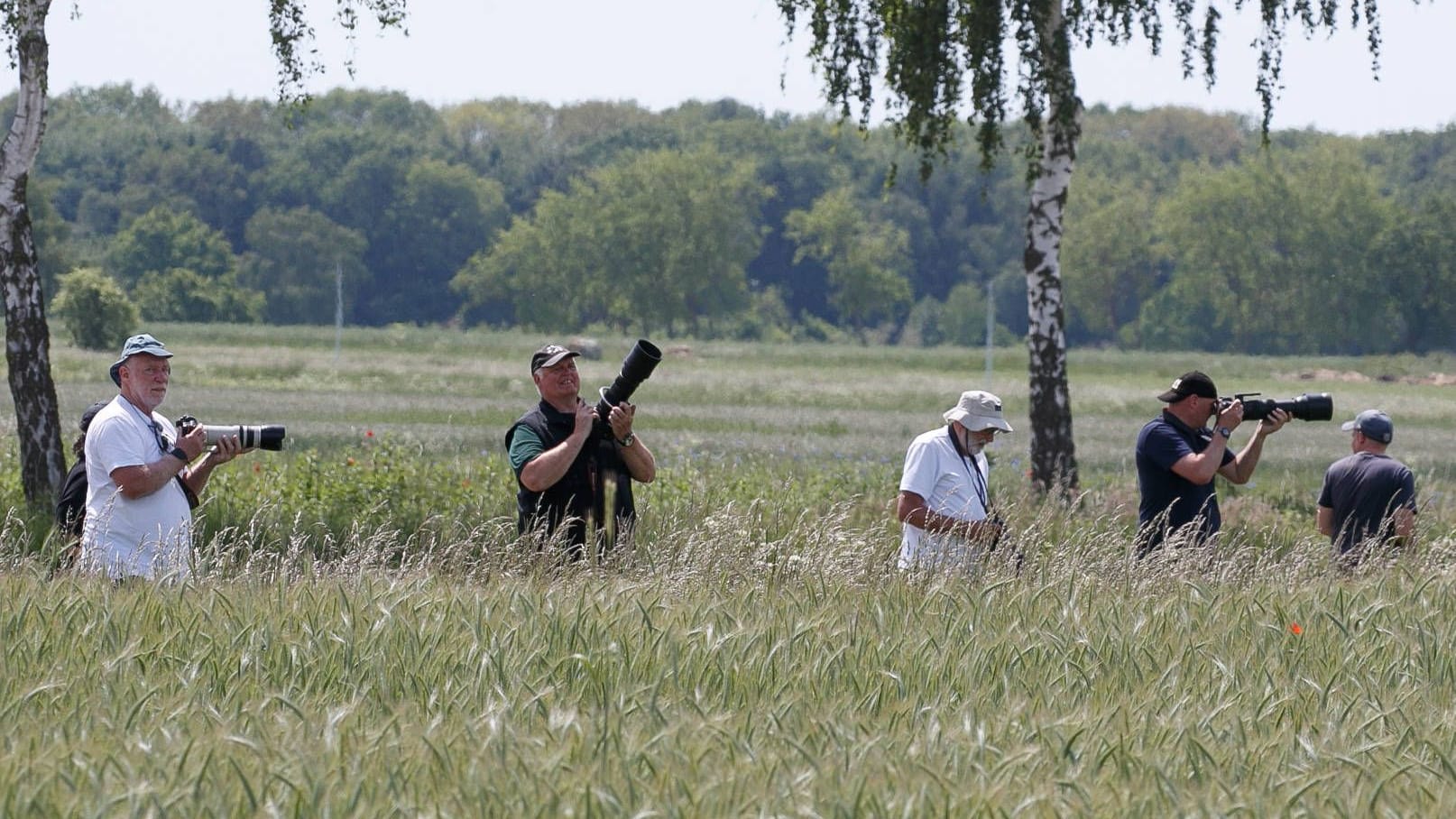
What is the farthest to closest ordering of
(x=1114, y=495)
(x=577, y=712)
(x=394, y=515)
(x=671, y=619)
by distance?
(x=1114, y=495) → (x=394, y=515) → (x=671, y=619) → (x=577, y=712)

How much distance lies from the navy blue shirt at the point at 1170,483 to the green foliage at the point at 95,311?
6376cm

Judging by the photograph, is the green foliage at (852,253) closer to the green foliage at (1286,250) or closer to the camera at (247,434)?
the green foliage at (1286,250)

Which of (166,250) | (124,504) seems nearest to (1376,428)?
(124,504)

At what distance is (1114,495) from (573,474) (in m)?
9.09

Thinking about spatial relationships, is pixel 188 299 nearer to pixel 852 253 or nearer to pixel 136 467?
pixel 852 253

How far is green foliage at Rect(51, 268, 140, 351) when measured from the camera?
229 feet

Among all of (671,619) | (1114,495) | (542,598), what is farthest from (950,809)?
(1114,495)

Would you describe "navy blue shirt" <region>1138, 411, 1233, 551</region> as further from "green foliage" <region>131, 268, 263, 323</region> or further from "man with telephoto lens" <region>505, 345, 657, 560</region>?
"green foliage" <region>131, 268, 263, 323</region>

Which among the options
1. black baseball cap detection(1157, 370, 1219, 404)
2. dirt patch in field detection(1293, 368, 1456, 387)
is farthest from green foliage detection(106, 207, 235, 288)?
black baseball cap detection(1157, 370, 1219, 404)

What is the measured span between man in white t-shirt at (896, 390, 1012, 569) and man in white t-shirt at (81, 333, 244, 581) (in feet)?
10.0

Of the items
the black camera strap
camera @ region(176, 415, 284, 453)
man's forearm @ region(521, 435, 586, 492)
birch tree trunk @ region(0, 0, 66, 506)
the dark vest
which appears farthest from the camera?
birch tree trunk @ region(0, 0, 66, 506)

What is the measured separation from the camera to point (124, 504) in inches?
320

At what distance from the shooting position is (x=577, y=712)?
4.91 meters

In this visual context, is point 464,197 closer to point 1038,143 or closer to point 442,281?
point 442,281
